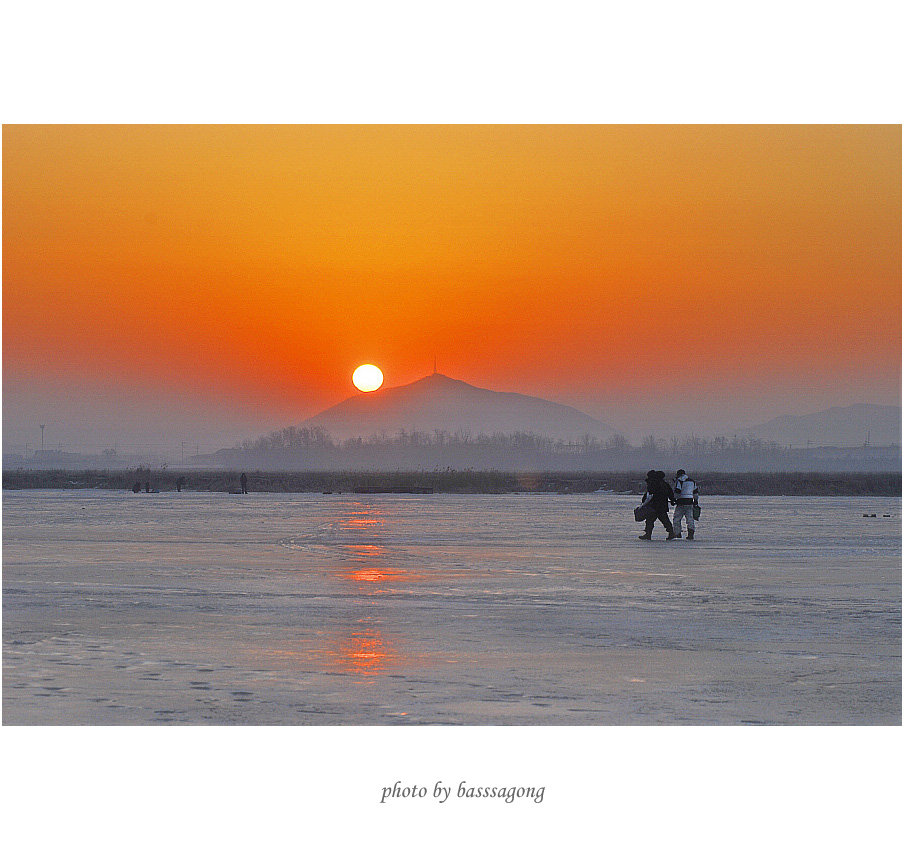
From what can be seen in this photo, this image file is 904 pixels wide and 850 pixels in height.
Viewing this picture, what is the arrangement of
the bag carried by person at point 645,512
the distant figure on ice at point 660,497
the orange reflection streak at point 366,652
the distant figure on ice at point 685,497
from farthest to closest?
the bag carried by person at point 645,512
the distant figure on ice at point 685,497
the distant figure on ice at point 660,497
the orange reflection streak at point 366,652

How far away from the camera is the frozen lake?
823 cm

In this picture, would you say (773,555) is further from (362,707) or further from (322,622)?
(362,707)

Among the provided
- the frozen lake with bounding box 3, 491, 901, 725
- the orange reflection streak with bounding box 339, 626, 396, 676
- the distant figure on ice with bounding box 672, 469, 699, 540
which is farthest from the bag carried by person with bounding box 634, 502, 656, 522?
the orange reflection streak with bounding box 339, 626, 396, 676

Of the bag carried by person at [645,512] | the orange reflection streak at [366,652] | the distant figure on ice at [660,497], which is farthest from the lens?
the bag carried by person at [645,512]

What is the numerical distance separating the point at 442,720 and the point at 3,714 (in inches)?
120

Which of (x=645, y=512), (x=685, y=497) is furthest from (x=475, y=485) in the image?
(x=685, y=497)

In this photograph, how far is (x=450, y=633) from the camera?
1141cm

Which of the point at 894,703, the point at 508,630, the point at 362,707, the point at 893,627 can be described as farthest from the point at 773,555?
the point at 362,707

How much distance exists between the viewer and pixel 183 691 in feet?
28.5

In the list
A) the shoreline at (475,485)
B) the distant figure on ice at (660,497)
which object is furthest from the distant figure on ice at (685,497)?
the shoreline at (475,485)

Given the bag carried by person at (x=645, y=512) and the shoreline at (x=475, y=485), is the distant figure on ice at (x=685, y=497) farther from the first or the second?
the shoreline at (x=475, y=485)

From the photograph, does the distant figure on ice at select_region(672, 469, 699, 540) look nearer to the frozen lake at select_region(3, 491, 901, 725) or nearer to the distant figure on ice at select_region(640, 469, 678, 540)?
the distant figure on ice at select_region(640, 469, 678, 540)

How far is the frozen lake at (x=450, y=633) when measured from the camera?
27.0ft

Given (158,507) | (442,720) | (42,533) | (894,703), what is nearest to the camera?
(442,720)
